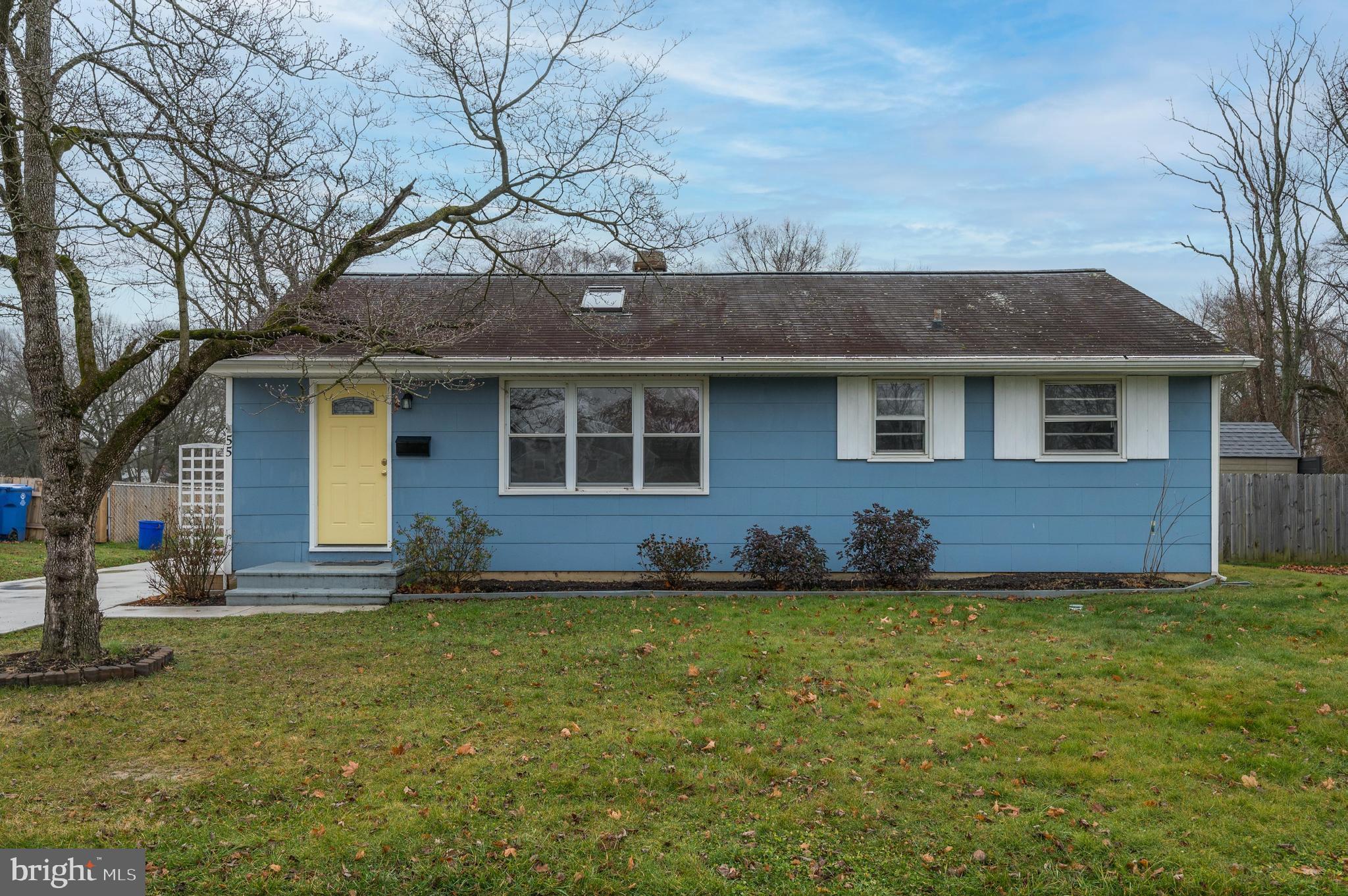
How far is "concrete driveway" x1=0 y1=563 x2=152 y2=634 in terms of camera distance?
341 inches

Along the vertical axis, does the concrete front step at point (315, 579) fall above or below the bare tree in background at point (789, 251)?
below

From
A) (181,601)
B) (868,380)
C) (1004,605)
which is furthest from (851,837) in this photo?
(181,601)

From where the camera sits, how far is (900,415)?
1070cm

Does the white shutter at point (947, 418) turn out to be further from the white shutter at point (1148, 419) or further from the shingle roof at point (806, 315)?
the white shutter at point (1148, 419)

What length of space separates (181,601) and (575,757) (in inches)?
280

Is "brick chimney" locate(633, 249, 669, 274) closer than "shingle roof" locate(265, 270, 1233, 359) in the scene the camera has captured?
Yes

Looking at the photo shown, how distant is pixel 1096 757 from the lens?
15.0 feet

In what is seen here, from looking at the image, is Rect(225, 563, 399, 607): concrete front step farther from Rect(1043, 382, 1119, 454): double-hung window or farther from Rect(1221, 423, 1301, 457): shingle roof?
Rect(1221, 423, 1301, 457): shingle roof

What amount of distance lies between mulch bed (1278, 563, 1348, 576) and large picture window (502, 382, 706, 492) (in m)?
9.38

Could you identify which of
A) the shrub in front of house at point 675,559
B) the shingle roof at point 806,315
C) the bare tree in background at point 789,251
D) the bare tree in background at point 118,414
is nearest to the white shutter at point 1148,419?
the shingle roof at point 806,315

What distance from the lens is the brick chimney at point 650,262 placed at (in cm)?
920

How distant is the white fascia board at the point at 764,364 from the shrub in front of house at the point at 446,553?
1.69 m

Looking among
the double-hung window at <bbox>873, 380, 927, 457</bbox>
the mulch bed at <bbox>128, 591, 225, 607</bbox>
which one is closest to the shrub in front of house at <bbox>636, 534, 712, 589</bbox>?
the double-hung window at <bbox>873, 380, 927, 457</bbox>

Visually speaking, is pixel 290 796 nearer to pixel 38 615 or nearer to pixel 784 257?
pixel 38 615
